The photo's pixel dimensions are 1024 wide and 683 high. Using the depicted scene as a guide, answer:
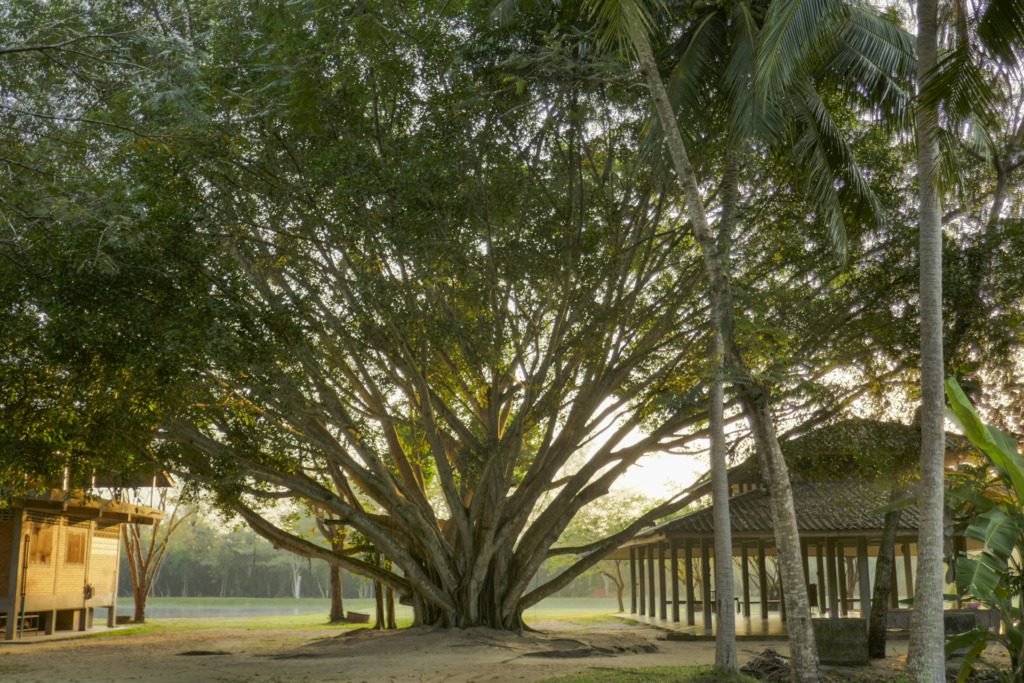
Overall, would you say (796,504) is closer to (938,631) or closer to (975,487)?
(975,487)

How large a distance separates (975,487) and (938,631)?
2885 mm

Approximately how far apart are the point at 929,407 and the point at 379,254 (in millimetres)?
7373

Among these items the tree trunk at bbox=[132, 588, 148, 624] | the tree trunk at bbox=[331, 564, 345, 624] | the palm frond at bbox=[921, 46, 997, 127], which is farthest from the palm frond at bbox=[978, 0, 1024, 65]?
the tree trunk at bbox=[132, 588, 148, 624]

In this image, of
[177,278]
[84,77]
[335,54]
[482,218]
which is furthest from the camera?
[482,218]

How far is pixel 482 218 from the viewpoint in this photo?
1395 centimetres

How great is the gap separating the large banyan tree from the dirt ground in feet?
5.21

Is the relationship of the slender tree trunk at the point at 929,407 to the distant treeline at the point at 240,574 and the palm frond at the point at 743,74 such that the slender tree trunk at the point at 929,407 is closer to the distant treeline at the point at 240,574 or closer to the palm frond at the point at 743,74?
the palm frond at the point at 743,74

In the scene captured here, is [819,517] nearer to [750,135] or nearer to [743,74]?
[750,135]

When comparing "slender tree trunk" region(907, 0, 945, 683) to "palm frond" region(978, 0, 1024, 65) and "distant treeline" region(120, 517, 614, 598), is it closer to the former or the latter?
"palm frond" region(978, 0, 1024, 65)

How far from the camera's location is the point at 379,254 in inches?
527

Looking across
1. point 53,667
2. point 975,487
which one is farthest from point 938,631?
point 53,667

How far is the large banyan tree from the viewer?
1170 cm

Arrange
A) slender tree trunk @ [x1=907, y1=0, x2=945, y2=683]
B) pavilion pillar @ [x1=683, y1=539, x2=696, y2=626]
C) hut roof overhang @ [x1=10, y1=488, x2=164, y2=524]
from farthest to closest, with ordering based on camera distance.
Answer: pavilion pillar @ [x1=683, y1=539, x2=696, y2=626] → hut roof overhang @ [x1=10, y1=488, x2=164, y2=524] → slender tree trunk @ [x1=907, y1=0, x2=945, y2=683]

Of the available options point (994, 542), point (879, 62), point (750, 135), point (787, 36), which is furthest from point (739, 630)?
point (787, 36)
